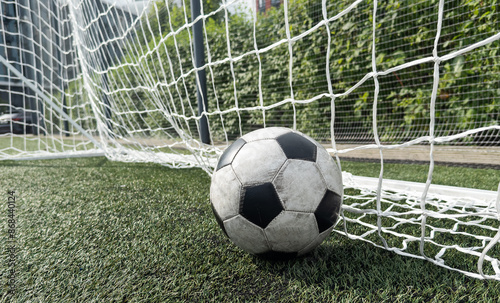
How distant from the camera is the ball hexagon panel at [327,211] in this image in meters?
1.13

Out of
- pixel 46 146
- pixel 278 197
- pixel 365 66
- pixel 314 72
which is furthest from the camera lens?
pixel 46 146

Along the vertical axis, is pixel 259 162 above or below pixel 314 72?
below

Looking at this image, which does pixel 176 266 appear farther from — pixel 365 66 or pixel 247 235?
pixel 365 66

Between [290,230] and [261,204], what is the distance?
0.43 feet

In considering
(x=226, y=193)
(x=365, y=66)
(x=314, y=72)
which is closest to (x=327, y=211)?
(x=226, y=193)

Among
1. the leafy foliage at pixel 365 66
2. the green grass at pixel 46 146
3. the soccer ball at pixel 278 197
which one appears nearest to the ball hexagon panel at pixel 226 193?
the soccer ball at pixel 278 197

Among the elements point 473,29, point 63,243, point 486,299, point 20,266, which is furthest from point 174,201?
point 473,29

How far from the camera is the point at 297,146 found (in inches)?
47.2

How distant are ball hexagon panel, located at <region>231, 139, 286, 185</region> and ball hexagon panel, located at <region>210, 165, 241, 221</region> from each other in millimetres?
30

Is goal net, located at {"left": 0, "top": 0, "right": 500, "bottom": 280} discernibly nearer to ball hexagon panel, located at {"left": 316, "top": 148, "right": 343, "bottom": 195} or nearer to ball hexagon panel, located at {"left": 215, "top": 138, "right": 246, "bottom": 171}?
ball hexagon panel, located at {"left": 316, "top": 148, "right": 343, "bottom": 195}

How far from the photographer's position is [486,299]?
942 millimetres

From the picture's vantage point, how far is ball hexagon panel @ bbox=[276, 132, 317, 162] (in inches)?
46.1

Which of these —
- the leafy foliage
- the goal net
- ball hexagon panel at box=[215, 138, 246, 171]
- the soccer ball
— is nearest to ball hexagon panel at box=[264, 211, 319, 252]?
the soccer ball

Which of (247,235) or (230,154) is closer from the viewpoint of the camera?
(247,235)
